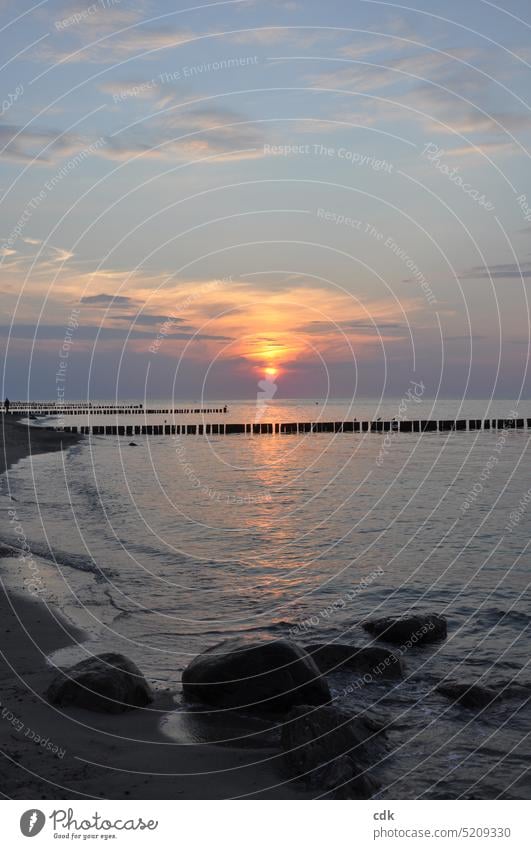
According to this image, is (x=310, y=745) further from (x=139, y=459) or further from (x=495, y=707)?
(x=139, y=459)

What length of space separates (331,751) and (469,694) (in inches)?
143

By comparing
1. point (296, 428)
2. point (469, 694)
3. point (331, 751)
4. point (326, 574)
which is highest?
point (296, 428)

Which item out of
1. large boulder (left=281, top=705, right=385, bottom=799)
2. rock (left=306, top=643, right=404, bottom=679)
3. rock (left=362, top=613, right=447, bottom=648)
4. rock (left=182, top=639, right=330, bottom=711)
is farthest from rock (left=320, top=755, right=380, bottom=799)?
rock (left=362, top=613, right=447, bottom=648)

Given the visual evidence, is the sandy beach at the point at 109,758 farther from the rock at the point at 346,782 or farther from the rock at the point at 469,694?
the rock at the point at 469,694

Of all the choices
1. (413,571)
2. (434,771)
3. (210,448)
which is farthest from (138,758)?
(210,448)

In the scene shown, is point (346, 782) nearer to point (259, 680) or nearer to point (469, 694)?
point (259, 680)

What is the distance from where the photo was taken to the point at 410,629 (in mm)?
13930

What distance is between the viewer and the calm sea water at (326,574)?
397 inches

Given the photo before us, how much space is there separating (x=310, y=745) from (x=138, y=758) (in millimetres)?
2021

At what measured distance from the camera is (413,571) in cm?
2048
